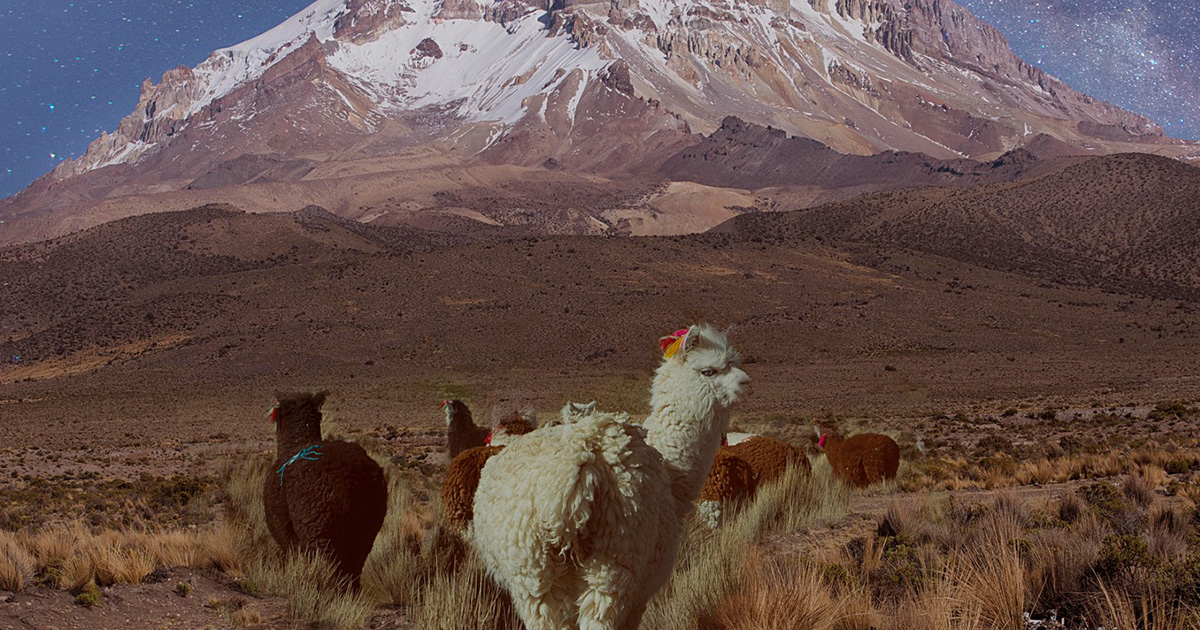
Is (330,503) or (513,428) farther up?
(330,503)

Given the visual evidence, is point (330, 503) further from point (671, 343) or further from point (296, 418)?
point (671, 343)

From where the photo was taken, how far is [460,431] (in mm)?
9039

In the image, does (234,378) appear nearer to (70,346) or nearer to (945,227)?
(70,346)

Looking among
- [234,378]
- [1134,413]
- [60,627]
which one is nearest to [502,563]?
[60,627]

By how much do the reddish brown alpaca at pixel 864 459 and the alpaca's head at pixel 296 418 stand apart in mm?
7725

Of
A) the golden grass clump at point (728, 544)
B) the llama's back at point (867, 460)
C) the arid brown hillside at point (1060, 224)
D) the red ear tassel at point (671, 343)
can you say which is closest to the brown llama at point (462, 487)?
the golden grass clump at point (728, 544)

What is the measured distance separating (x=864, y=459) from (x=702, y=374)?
8829 millimetres

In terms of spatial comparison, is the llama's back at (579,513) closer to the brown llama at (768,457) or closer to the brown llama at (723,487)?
the brown llama at (723,487)

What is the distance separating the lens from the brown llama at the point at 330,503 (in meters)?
5.63

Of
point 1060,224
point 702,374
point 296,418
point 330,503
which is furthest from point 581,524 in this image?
point 1060,224

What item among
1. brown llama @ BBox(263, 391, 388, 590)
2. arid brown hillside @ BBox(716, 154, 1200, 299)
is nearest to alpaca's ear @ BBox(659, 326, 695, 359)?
brown llama @ BBox(263, 391, 388, 590)

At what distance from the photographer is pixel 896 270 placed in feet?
232

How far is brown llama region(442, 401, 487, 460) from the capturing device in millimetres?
8977

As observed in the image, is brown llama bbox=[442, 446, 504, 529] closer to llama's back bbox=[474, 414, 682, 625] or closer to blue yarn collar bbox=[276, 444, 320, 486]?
blue yarn collar bbox=[276, 444, 320, 486]
